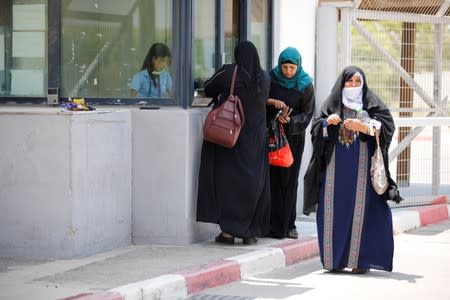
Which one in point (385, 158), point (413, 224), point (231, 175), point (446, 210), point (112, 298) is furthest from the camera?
point (446, 210)

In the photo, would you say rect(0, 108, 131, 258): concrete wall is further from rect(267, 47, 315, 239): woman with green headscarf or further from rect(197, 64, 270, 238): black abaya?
rect(267, 47, 315, 239): woman with green headscarf

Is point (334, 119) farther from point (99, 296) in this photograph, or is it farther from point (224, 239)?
point (99, 296)

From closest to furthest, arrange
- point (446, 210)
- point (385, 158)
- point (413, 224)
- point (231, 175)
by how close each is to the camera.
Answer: point (385, 158), point (231, 175), point (413, 224), point (446, 210)

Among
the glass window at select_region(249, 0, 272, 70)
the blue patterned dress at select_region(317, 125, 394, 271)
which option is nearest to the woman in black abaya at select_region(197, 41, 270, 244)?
the blue patterned dress at select_region(317, 125, 394, 271)

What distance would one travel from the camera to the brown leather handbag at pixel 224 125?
9.95 metres

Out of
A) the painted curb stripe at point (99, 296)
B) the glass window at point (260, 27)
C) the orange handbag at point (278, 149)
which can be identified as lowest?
the painted curb stripe at point (99, 296)

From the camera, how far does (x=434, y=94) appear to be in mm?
14055

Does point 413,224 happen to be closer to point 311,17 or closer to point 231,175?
point 311,17

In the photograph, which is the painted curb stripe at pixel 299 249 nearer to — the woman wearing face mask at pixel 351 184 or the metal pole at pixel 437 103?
the woman wearing face mask at pixel 351 184

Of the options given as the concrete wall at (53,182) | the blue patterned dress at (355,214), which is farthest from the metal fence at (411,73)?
the concrete wall at (53,182)

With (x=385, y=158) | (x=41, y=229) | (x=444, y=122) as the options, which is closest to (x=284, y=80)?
(x=385, y=158)

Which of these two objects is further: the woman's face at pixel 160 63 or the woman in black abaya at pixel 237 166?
the woman's face at pixel 160 63

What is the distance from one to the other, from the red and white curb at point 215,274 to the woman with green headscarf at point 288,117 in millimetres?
270

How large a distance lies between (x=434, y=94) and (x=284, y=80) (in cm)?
377
